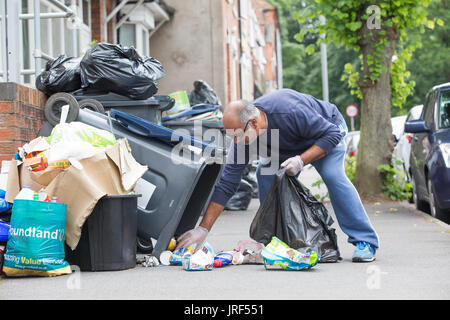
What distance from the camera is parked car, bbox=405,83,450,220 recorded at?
816 centimetres

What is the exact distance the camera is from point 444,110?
9.01 meters

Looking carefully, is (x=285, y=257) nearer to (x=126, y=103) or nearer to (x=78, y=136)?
(x=78, y=136)

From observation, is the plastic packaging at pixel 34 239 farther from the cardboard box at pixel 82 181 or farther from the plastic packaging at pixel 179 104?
the plastic packaging at pixel 179 104

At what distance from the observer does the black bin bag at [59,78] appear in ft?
21.9

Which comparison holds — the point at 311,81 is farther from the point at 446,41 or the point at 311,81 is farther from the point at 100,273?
the point at 100,273

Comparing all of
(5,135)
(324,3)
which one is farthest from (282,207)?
(324,3)

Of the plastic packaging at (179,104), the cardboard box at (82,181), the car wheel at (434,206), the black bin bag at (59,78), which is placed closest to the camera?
the cardboard box at (82,181)

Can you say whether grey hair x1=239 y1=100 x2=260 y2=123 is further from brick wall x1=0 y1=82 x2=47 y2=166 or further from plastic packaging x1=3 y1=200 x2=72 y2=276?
brick wall x1=0 y1=82 x2=47 y2=166

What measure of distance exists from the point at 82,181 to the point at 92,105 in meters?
1.59

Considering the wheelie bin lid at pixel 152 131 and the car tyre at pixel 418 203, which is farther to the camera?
the car tyre at pixel 418 203

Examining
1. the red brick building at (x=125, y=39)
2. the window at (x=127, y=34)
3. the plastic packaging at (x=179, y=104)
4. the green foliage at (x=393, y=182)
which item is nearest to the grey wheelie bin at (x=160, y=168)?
the red brick building at (x=125, y=39)

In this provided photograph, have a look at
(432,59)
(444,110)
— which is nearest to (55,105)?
(444,110)

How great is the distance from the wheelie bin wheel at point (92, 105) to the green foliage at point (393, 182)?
21.0 feet

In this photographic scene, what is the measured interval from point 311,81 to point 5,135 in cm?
4368
